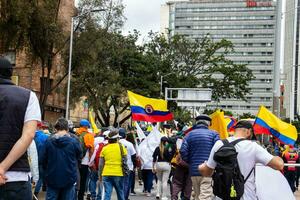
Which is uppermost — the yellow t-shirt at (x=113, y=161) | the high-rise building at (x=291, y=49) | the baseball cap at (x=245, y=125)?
the high-rise building at (x=291, y=49)

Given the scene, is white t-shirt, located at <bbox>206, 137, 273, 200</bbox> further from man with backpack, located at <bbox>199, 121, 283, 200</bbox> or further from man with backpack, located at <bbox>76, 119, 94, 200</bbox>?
man with backpack, located at <bbox>76, 119, 94, 200</bbox>

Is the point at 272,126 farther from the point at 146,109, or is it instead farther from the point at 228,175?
the point at 146,109

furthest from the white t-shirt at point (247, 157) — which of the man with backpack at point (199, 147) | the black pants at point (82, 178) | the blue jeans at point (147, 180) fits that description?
the blue jeans at point (147, 180)


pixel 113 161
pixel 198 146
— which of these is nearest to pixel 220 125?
pixel 198 146

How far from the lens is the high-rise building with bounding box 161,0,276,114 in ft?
441

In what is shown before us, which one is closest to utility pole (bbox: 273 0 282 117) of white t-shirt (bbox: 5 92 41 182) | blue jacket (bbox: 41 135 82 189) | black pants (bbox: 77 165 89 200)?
black pants (bbox: 77 165 89 200)

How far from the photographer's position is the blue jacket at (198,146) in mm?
10055

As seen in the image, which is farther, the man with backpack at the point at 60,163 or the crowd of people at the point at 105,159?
the man with backpack at the point at 60,163

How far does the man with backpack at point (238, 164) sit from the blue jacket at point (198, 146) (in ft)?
12.7

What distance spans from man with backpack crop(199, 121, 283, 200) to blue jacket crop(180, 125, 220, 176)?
387 centimetres

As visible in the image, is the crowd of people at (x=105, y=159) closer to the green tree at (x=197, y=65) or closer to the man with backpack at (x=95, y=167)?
the man with backpack at (x=95, y=167)

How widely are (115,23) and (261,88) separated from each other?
108184mm

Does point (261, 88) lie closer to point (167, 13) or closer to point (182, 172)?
point (167, 13)

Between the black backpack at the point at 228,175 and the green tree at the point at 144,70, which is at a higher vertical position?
the green tree at the point at 144,70
